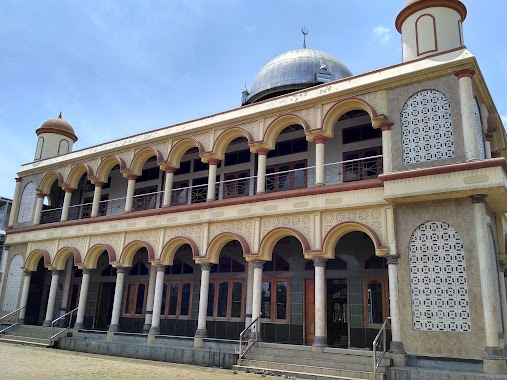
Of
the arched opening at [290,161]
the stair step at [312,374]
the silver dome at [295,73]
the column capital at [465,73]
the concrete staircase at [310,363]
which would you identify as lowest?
the stair step at [312,374]

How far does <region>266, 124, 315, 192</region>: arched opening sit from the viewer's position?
55.8ft

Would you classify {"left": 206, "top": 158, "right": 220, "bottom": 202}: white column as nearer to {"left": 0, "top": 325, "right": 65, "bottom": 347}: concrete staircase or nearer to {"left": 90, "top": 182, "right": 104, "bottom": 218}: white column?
{"left": 90, "top": 182, "right": 104, "bottom": 218}: white column

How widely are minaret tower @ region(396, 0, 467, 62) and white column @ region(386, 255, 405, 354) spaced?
694 centimetres

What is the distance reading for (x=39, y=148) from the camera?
24672 millimetres

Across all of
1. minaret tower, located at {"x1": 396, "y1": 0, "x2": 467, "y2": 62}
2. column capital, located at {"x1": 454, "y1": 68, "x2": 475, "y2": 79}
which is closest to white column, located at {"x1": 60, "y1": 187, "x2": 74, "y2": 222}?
minaret tower, located at {"x1": 396, "y1": 0, "x2": 467, "y2": 62}

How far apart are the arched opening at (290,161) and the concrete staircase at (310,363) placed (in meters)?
6.24

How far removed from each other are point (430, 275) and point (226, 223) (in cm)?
706

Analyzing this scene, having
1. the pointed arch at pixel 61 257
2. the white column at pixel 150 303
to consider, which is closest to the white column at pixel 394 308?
the white column at pixel 150 303

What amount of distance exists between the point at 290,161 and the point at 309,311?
5743 millimetres

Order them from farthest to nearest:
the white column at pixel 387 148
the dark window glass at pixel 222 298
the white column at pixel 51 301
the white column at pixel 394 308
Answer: the white column at pixel 51 301
the dark window glass at pixel 222 298
the white column at pixel 387 148
the white column at pixel 394 308

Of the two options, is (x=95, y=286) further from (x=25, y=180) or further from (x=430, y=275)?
(x=430, y=275)

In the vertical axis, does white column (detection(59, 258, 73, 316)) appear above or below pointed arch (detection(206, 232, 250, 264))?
below

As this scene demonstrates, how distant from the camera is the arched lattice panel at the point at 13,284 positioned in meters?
21.4

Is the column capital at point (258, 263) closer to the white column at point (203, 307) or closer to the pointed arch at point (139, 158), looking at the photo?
the white column at point (203, 307)
